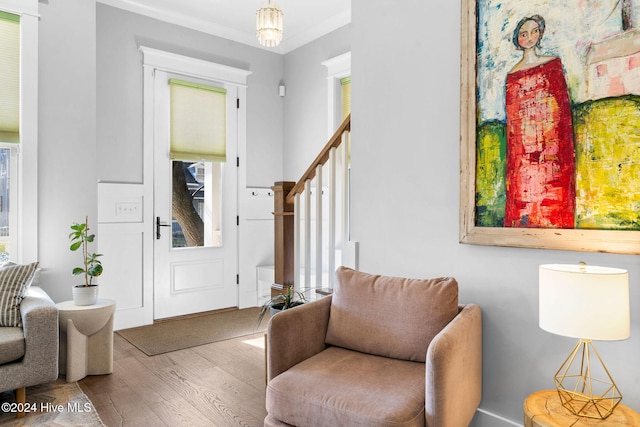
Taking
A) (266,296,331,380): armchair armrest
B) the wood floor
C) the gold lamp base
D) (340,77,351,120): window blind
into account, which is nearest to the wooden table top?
the gold lamp base

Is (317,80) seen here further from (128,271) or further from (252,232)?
(128,271)

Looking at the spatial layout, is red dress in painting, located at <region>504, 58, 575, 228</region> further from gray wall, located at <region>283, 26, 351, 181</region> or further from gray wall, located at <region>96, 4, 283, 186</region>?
gray wall, located at <region>96, 4, 283, 186</region>

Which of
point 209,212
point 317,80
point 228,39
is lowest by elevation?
point 209,212

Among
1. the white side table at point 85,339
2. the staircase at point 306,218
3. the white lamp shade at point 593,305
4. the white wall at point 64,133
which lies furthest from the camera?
the white wall at point 64,133

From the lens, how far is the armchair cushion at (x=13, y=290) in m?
2.47

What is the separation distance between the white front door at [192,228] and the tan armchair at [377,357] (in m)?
2.56

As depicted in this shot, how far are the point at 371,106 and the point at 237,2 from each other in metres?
2.12

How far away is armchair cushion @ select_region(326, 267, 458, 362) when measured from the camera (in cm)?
193

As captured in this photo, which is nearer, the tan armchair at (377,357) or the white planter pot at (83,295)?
the tan armchair at (377,357)

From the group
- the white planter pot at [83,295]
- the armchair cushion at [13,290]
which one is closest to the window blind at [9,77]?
the armchair cushion at [13,290]

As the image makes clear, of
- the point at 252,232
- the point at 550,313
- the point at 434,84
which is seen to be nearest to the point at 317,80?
the point at 252,232

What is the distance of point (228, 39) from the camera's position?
4645 millimetres

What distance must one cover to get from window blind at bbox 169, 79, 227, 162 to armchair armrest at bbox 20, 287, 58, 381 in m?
2.13

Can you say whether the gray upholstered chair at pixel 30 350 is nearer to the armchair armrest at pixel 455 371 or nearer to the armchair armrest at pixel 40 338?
the armchair armrest at pixel 40 338
